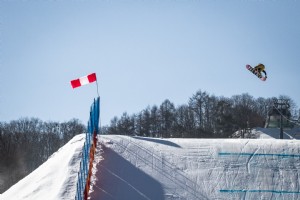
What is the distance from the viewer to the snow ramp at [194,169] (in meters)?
9.37

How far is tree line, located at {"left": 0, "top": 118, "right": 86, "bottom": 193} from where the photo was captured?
107ft

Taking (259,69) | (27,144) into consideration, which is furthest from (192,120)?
(259,69)

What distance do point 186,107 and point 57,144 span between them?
18.7 meters

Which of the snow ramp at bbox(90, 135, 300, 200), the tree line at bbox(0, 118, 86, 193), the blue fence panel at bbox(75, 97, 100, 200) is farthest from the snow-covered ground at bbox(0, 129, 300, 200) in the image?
the tree line at bbox(0, 118, 86, 193)

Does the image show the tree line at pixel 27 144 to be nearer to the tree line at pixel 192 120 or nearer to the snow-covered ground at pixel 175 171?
the tree line at pixel 192 120

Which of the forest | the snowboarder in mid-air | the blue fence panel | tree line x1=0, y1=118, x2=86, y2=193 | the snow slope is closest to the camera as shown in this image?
the blue fence panel

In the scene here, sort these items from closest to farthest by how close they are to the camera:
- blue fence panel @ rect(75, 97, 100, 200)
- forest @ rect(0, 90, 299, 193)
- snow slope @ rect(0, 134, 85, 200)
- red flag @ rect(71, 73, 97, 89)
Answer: blue fence panel @ rect(75, 97, 100, 200)
snow slope @ rect(0, 134, 85, 200)
red flag @ rect(71, 73, 97, 89)
forest @ rect(0, 90, 299, 193)

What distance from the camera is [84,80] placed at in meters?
11.6

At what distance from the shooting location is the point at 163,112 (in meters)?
57.5

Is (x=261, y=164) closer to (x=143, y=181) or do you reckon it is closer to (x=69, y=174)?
(x=143, y=181)

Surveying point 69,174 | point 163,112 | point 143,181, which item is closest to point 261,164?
point 143,181

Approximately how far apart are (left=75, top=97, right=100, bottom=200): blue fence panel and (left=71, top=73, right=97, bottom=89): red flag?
0.90 m

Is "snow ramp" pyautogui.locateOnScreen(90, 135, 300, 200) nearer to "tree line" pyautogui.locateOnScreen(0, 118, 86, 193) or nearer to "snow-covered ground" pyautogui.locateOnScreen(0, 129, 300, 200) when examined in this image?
"snow-covered ground" pyautogui.locateOnScreen(0, 129, 300, 200)

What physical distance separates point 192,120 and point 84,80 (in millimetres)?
46147
